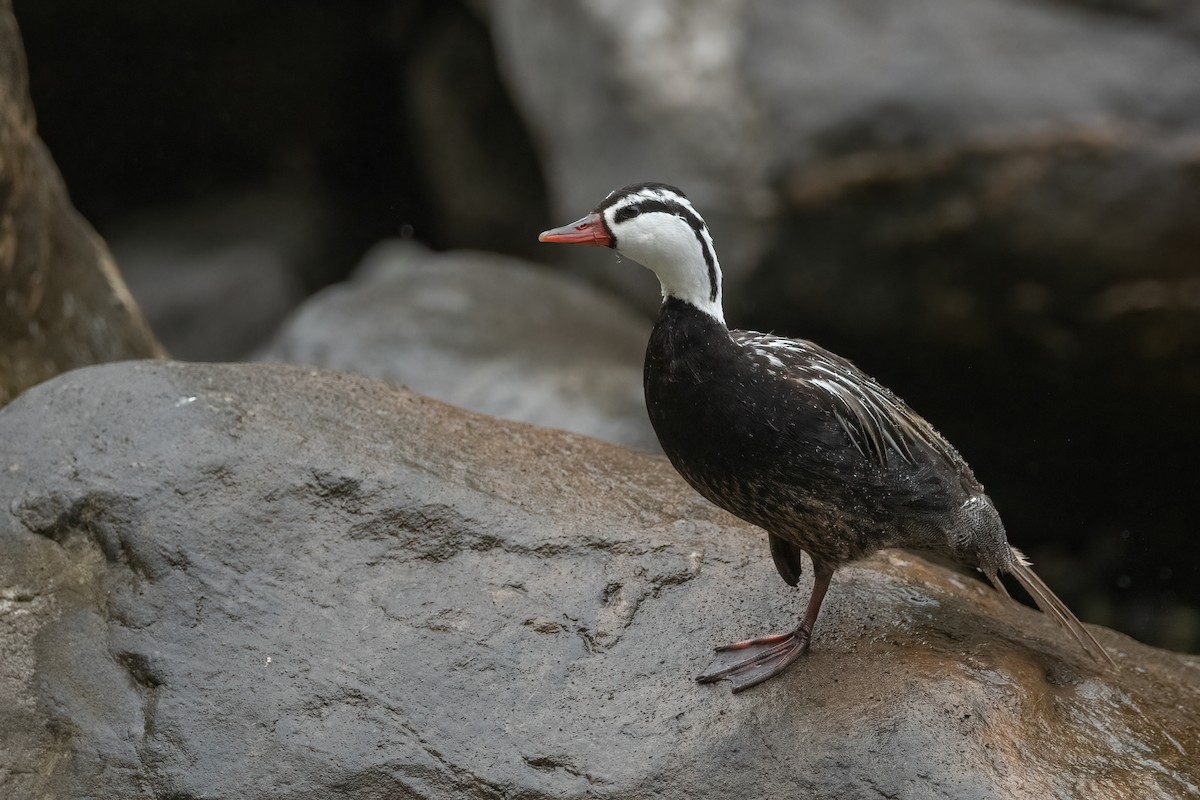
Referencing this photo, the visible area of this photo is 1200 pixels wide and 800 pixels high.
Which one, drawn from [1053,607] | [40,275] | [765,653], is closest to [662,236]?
[765,653]

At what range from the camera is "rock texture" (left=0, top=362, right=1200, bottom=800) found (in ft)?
11.2

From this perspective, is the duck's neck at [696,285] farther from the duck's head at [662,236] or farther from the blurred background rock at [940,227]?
the blurred background rock at [940,227]

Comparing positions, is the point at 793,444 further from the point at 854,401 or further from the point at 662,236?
the point at 662,236

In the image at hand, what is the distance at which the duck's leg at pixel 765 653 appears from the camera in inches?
143

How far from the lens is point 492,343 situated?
721 centimetres

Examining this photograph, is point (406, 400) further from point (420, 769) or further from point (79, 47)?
point (79, 47)

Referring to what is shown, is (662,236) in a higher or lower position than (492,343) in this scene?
higher

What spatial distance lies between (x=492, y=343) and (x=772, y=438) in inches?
152

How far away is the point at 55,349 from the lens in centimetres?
544

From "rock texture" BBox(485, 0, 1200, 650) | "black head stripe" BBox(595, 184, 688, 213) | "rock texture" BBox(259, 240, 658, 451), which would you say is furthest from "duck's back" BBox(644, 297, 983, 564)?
"rock texture" BBox(485, 0, 1200, 650)

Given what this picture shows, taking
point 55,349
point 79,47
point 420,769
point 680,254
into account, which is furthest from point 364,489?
point 79,47

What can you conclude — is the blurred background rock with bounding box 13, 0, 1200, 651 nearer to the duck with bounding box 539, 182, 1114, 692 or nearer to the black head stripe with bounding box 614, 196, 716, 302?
the duck with bounding box 539, 182, 1114, 692

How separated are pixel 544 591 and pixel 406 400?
113 centimetres

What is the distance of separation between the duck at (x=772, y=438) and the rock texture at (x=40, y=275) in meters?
2.69
